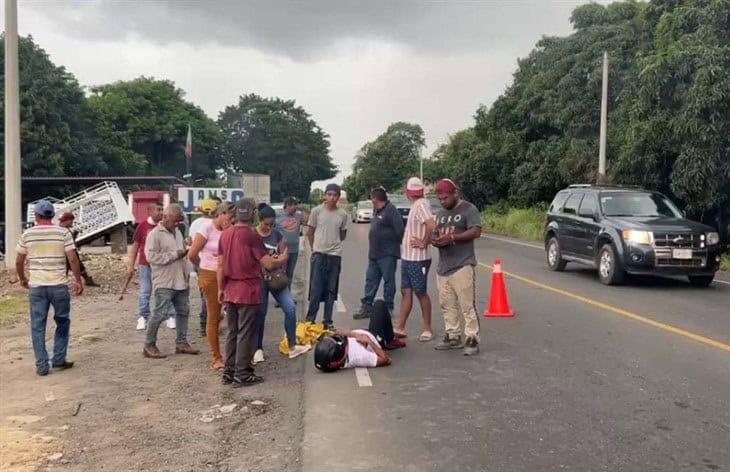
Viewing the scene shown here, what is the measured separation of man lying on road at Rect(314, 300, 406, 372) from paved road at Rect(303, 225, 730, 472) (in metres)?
0.16

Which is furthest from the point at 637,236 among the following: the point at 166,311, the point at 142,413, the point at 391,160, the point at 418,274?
the point at 391,160

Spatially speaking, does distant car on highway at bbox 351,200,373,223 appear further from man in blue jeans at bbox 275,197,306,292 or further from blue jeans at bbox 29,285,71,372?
blue jeans at bbox 29,285,71,372

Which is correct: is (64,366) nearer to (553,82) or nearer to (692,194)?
(692,194)

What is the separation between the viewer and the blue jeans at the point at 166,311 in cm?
769

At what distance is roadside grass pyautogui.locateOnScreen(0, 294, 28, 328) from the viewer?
1070cm

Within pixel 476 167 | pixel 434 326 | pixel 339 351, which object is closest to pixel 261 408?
pixel 339 351

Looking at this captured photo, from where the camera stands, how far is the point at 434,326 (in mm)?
9406

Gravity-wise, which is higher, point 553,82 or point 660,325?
point 553,82

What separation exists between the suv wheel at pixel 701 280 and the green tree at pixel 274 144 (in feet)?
223

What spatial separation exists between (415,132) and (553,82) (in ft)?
180

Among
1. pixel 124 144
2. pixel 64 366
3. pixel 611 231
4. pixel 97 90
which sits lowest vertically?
pixel 64 366

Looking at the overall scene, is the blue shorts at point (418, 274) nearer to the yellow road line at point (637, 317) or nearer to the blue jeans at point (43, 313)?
the yellow road line at point (637, 317)

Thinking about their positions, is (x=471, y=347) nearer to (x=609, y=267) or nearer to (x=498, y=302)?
(x=498, y=302)

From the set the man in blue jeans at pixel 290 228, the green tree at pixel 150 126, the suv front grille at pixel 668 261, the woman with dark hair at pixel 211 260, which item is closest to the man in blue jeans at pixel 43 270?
the woman with dark hair at pixel 211 260
